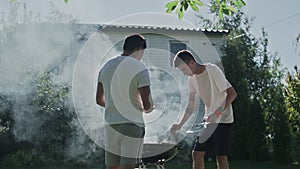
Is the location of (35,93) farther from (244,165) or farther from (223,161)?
(223,161)

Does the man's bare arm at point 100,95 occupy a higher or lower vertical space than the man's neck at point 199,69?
lower

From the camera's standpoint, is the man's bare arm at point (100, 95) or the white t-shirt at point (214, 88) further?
the white t-shirt at point (214, 88)

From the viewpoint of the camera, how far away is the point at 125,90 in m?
3.63

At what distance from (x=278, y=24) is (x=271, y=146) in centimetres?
594

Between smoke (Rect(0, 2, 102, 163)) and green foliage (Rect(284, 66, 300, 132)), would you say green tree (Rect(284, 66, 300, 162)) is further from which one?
smoke (Rect(0, 2, 102, 163))

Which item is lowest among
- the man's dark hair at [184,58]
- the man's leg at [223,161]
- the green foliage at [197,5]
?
the man's leg at [223,161]

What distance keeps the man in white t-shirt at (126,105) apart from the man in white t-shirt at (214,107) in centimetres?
94

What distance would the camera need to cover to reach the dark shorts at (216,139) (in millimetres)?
4457

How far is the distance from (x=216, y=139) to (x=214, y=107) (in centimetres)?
29

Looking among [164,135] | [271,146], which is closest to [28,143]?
[164,135]

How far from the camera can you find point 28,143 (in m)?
8.87

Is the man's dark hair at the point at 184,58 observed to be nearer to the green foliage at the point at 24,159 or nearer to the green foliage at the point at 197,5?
the green foliage at the point at 197,5

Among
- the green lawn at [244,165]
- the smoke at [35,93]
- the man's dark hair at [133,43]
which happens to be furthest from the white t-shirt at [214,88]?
the smoke at [35,93]

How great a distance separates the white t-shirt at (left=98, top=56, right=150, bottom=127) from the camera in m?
3.60
